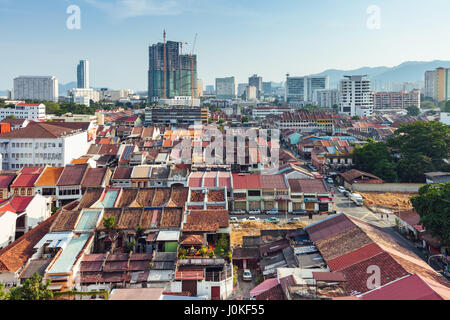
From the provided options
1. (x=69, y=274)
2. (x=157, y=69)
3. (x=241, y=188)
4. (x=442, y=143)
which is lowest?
(x=69, y=274)

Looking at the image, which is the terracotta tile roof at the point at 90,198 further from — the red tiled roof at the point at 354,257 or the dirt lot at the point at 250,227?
the red tiled roof at the point at 354,257

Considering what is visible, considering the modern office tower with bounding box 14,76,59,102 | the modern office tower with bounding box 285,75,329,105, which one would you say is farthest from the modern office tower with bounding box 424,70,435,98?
the modern office tower with bounding box 14,76,59,102

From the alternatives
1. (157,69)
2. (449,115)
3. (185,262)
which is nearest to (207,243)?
(185,262)

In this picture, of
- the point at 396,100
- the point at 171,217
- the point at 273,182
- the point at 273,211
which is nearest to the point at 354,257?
the point at 171,217

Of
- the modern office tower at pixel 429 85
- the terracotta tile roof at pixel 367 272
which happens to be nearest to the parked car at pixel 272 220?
the terracotta tile roof at pixel 367 272
